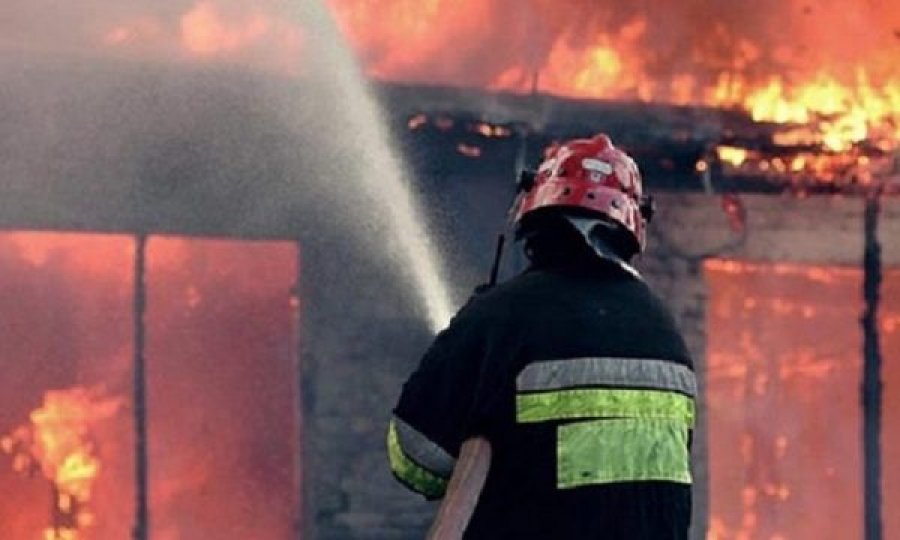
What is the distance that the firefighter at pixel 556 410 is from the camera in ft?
12.1

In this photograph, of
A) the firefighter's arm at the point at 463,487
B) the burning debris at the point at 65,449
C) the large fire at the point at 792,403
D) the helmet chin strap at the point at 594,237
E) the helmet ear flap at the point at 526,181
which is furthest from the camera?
the large fire at the point at 792,403

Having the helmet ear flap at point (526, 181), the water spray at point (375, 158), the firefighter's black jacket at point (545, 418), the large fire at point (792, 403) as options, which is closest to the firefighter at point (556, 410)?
the firefighter's black jacket at point (545, 418)

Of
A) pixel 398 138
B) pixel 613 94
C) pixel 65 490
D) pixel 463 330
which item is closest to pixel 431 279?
pixel 398 138

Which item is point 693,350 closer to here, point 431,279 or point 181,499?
point 431,279

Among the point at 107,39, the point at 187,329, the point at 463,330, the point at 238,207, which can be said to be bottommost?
the point at 463,330

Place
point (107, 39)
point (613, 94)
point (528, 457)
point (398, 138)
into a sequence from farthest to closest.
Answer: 1. point (613, 94)
2. point (398, 138)
3. point (107, 39)
4. point (528, 457)

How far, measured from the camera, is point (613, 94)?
303 inches

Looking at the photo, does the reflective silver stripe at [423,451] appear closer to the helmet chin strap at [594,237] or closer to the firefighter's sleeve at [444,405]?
the firefighter's sleeve at [444,405]

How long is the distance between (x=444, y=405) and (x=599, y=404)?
1.10 feet

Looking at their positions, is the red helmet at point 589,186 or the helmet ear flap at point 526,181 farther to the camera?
the helmet ear flap at point 526,181

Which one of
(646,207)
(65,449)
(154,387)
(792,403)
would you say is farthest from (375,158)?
(646,207)

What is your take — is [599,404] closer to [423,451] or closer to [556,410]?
[556,410]

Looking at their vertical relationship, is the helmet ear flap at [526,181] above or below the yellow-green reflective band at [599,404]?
above

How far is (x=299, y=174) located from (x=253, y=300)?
1.77ft
